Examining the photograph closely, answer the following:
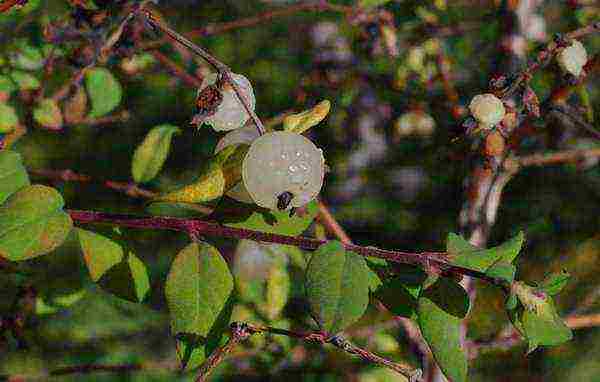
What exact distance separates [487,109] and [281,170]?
0.22 m

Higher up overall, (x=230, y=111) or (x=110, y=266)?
(x=230, y=111)

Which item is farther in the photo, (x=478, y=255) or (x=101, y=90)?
(x=101, y=90)

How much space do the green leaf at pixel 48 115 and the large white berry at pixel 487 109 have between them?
398 millimetres

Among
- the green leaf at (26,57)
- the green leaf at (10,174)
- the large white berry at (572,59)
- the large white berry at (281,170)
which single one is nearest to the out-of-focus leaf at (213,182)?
the large white berry at (281,170)

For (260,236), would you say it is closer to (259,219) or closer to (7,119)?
(259,219)

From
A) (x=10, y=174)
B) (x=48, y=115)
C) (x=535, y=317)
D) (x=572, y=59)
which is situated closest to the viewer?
(x=535, y=317)

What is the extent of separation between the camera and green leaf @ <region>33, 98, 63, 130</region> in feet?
2.61

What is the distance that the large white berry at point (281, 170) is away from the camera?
509mm

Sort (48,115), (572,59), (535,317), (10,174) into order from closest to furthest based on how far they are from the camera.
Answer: (535,317), (10,174), (572,59), (48,115)

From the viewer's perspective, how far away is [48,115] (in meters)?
0.80

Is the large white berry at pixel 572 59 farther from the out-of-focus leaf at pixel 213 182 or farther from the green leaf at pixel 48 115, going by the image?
the green leaf at pixel 48 115

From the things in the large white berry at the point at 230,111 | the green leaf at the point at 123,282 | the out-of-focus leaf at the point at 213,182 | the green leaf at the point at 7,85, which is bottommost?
the green leaf at the point at 123,282

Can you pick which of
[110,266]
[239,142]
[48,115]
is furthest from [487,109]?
[48,115]

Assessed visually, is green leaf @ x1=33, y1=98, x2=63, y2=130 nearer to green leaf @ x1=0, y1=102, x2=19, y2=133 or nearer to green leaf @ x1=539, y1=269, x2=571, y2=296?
green leaf @ x1=0, y1=102, x2=19, y2=133
